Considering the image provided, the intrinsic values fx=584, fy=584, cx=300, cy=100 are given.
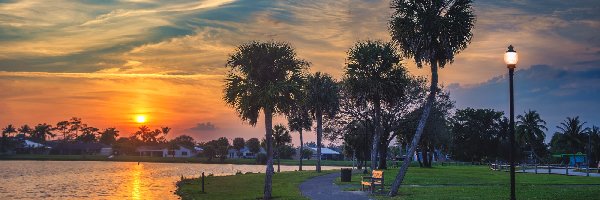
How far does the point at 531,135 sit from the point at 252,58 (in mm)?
118083

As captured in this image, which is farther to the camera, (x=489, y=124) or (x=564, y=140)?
(x=489, y=124)

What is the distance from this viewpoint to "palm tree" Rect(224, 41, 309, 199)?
116 feet

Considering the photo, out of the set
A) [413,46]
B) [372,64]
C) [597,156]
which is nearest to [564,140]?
[597,156]

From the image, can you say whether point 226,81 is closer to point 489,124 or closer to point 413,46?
point 413,46

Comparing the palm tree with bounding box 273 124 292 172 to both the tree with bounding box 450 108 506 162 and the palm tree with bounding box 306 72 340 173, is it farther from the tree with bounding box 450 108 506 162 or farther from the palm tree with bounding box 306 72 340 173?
the tree with bounding box 450 108 506 162

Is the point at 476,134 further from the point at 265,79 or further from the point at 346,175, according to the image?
the point at 265,79

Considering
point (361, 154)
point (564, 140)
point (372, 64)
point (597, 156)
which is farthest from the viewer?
point (564, 140)

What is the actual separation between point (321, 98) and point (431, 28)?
47.4 m

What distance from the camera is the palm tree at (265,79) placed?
35.2 metres

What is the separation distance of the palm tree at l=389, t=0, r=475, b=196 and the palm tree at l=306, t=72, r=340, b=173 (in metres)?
44.2

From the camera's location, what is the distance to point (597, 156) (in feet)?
384

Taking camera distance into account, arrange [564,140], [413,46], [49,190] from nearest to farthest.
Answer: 1. [413,46]
2. [49,190]
3. [564,140]

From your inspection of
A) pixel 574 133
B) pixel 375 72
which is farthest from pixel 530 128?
pixel 375 72

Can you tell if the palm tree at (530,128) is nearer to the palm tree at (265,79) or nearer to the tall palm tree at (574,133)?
the tall palm tree at (574,133)
